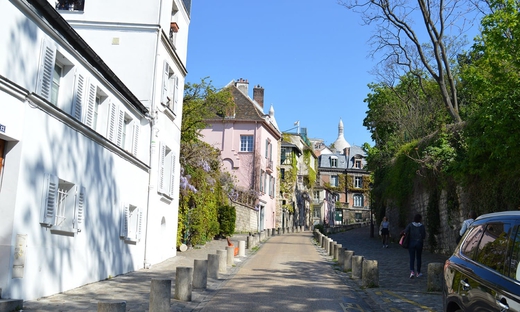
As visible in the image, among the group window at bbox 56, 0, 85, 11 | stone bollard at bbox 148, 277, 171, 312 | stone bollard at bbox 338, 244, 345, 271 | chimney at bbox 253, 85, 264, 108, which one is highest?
chimney at bbox 253, 85, 264, 108

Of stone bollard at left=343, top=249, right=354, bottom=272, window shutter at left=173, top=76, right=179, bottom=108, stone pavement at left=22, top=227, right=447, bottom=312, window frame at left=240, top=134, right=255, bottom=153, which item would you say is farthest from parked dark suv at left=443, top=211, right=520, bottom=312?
window frame at left=240, top=134, right=255, bottom=153

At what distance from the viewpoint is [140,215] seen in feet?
54.6

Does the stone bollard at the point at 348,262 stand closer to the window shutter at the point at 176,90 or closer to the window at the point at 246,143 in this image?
the window shutter at the point at 176,90

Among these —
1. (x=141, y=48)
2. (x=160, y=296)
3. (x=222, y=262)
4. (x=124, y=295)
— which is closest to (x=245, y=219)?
(x=222, y=262)

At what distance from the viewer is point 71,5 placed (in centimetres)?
1817

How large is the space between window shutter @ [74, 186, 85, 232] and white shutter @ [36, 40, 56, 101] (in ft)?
7.63

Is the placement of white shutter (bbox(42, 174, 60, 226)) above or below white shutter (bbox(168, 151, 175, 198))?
below

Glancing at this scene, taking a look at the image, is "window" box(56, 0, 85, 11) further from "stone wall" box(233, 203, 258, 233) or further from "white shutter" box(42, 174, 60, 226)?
"stone wall" box(233, 203, 258, 233)

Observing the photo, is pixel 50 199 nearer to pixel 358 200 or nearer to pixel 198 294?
pixel 198 294

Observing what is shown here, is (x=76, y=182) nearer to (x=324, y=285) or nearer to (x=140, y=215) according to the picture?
(x=140, y=215)

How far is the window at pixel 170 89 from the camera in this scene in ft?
60.7

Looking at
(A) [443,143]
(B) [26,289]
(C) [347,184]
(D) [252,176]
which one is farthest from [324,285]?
(C) [347,184]

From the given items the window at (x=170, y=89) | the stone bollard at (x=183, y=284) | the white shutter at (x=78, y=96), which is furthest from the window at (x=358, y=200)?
the stone bollard at (x=183, y=284)

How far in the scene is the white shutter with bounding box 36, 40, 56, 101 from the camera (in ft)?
33.6
